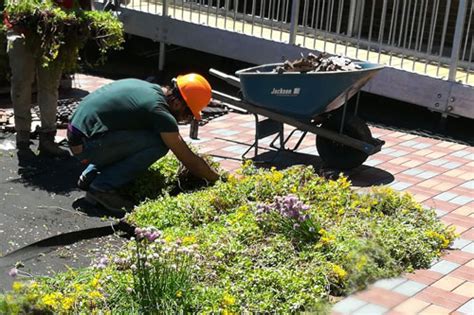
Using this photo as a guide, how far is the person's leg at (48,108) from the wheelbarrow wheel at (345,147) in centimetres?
233

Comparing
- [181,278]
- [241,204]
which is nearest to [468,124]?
[241,204]

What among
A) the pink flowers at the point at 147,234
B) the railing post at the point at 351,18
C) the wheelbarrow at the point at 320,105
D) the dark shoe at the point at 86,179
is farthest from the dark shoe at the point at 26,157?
the railing post at the point at 351,18

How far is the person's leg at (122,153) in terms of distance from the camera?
18.9ft

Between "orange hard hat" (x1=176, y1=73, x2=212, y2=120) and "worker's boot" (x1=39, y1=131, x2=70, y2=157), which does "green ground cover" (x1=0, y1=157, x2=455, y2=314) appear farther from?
"worker's boot" (x1=39, y1=131, x2=70, y2=157)

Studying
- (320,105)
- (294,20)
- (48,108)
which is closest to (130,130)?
(48,108)

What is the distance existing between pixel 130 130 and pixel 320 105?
1765mm

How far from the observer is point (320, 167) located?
269 inches

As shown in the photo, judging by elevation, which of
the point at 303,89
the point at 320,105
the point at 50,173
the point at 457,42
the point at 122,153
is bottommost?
the point at 50,173

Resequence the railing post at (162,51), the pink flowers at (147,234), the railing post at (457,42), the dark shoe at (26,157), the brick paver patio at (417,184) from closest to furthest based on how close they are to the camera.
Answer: the pink flowers at (147,234) → the brick paver patio at (417,184) → the dark shoe at (26,157) → the railing post at (457,42) → the railing post at (162,51)

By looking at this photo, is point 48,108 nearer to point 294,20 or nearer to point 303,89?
point 303,89

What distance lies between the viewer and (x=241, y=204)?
18.0 feet

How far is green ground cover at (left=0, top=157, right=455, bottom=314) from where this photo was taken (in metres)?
3.97

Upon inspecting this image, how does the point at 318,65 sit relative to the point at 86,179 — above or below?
above

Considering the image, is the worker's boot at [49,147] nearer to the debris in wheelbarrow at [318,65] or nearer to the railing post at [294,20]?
the debris in wheelbarrow at [318,65]
